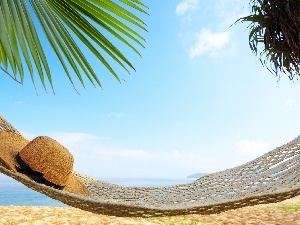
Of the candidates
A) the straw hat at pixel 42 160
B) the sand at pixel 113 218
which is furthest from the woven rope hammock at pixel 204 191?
the sand at pixel 113 218

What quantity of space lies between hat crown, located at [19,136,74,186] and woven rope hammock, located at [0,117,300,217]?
0.15 m

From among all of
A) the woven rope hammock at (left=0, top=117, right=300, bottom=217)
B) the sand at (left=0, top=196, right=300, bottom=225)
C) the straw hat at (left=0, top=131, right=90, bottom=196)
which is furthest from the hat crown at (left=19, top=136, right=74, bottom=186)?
the sand at (left=0, top=196, right=300, bottom=225)

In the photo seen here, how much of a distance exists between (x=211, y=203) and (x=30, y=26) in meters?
1.02

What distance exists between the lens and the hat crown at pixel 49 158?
2246 mm

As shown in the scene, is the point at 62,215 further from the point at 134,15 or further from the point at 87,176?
the point at 134,15

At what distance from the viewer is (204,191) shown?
2332mm

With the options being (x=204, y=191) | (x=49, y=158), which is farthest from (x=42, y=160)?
(x=204, y=191)

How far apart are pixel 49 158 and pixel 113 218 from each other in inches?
63.3

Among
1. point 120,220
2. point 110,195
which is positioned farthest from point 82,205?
point 120,220

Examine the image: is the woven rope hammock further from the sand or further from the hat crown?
the sand

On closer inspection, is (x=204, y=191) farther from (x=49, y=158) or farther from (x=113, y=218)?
(x=113, y=218)

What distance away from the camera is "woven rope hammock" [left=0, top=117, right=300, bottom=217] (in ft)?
5.37

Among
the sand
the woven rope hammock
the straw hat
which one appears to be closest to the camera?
the woven rope hammock

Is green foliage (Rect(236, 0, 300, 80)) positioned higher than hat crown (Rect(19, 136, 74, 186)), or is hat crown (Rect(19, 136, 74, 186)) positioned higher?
green foliage (Rect(236, 0, 300, 80))
